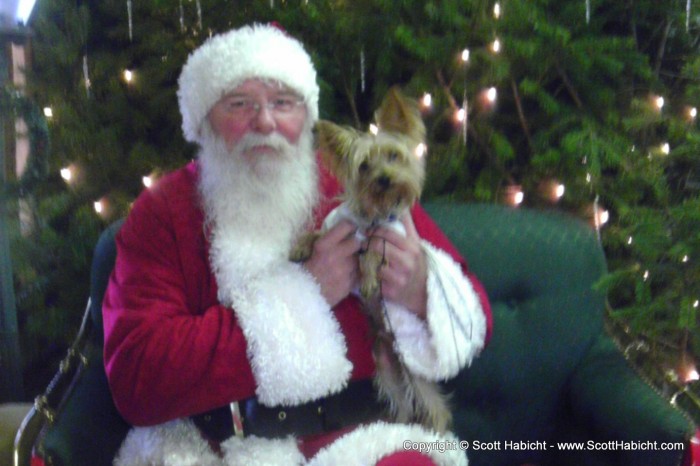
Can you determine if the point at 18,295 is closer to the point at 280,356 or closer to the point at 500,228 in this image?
the point at 280,356

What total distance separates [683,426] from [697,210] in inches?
27.2

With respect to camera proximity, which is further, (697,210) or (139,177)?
(139,177)

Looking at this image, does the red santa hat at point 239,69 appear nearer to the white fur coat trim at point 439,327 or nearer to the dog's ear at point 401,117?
the dog's ear at point 401,117

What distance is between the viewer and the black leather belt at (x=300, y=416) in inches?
57.4

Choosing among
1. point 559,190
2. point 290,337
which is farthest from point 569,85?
point 290,337

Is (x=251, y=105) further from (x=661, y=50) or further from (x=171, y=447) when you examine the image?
(x=661, y=50)

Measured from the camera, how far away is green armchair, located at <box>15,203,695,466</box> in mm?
1694

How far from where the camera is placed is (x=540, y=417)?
1808 millimetres

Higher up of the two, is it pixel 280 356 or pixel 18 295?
pixel 280 356

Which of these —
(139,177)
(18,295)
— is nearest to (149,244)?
(139,177)

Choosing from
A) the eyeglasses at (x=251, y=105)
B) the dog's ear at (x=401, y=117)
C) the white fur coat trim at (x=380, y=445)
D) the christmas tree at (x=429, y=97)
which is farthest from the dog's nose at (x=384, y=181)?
the christmas tree at (x=429, y=97)

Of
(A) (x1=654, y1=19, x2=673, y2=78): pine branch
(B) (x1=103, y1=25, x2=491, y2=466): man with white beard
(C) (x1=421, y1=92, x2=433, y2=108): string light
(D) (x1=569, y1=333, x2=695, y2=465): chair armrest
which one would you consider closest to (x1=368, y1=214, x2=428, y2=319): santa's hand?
(B) (x1=103, y1=25, x2=491, y2=466): man with white beard

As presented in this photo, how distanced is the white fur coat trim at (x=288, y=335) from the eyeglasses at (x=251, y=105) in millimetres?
396

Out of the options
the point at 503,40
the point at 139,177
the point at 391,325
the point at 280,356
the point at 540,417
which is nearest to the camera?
the point at 280,356
